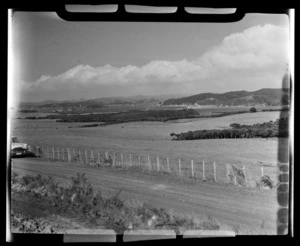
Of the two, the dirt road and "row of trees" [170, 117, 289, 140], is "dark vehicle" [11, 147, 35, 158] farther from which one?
"row of trees" [170, 117, 289, 140]

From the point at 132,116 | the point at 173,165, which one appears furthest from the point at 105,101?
the point at 173,165

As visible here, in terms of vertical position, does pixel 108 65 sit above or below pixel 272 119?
above

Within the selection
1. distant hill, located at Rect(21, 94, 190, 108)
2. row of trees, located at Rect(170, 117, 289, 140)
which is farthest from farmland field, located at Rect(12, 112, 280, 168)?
distant hill, located at Rect(21, 94, 190, 108)

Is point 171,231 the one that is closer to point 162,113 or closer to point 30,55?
point 162,113

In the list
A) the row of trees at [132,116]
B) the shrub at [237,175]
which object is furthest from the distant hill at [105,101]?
the shrub at [237,175]

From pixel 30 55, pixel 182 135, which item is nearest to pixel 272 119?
pixel 182 135

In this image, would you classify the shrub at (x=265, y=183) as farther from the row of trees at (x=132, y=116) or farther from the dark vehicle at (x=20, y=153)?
the dark vehicle at (x=20, y=153)
